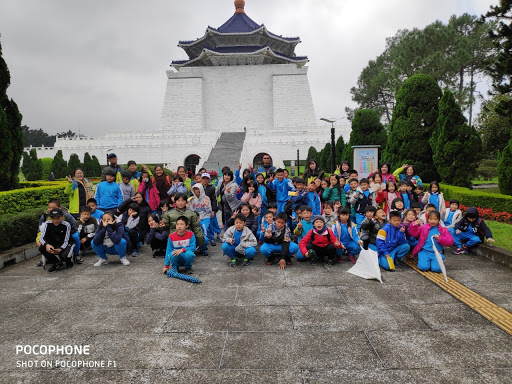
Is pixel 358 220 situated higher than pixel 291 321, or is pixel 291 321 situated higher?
pixel 358 220

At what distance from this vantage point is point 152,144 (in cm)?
2783

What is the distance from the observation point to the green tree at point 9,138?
798 cm

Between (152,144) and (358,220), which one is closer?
(358,220)

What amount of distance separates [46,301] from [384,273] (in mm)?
4462

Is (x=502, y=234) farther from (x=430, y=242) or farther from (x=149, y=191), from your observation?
(x=149, y=191)

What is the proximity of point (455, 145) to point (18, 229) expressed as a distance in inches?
444

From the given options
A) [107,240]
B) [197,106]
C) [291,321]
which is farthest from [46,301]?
[197,106]

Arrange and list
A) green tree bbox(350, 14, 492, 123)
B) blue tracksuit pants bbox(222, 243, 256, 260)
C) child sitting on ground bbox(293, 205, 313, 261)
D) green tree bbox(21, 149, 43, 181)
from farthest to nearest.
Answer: green tree bbox(350, 14, 492, 123), green tree bbox(21, 149, 43, 181), child sitting on ground bbox(293, 205, 313, 261), blue tracksuit pants bbox(222, 243, 256, 260)

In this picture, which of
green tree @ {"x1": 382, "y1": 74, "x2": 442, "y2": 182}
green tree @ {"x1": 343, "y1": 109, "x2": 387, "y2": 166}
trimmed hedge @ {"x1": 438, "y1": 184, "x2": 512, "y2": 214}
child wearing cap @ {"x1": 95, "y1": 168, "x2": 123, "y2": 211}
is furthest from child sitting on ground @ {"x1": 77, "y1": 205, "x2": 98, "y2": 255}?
green tree @ {"x1": 343, "y1": 109, "x2": 387, "y2": 166}

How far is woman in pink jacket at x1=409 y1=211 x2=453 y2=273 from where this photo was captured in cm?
491

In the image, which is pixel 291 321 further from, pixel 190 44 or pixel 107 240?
pixel 190 44

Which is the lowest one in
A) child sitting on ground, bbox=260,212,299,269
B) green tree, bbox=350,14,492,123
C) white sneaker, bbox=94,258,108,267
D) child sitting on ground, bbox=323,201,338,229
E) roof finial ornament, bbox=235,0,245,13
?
white sneaker, bbox=94,258,108,267

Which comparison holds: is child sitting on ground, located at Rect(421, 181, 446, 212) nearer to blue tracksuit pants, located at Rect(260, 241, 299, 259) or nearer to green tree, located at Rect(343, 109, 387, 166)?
blue tracksuit pants, located at Rect(260, 241, 299, 259)

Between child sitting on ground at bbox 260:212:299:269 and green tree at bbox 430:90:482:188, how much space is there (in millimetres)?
7447
